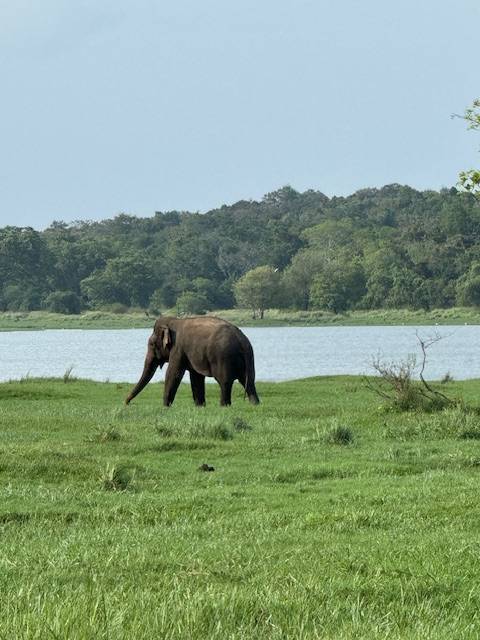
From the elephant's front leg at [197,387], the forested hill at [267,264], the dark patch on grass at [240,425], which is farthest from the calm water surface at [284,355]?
the dark patch on grass at [240,425]

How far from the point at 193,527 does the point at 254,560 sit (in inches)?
73.3

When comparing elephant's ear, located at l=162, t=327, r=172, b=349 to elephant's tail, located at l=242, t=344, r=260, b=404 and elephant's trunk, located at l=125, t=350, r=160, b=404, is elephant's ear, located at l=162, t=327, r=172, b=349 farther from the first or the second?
elephant's tail, located at l=242, t=344, r=260, b=404

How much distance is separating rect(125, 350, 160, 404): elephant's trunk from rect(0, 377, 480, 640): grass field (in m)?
5.59

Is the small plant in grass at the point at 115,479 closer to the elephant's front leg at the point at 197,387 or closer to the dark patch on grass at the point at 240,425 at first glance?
the dark patch on grass at the point at 240,425

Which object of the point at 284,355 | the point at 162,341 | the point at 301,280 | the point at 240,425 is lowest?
the point at 284,355

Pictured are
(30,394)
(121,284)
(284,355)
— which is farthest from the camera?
(121,284)

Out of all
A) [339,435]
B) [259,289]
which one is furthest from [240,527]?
[259,289]

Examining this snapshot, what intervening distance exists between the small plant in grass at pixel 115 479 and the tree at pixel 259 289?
4008 inches

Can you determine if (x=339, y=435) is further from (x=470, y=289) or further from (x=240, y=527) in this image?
(x=470, y=289)

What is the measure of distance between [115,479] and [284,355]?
165 feet

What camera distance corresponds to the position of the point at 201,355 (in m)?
25.9

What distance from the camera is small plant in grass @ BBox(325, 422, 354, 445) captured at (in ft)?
55.7

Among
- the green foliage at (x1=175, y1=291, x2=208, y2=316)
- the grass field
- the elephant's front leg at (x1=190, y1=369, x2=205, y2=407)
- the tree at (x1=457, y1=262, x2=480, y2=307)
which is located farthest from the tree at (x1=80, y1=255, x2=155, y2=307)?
the grass field

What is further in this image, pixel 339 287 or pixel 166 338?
pixel 339 287
